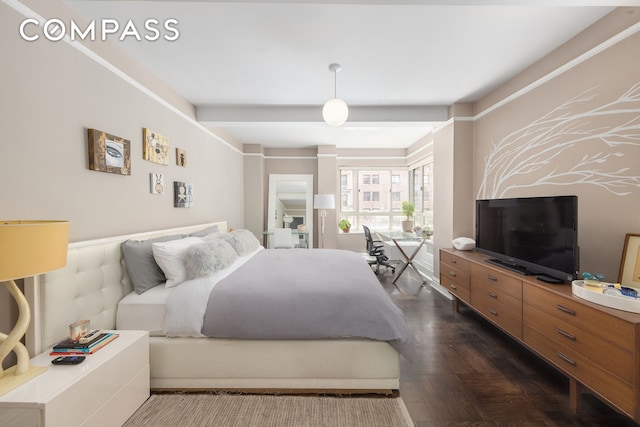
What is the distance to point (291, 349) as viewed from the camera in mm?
1847

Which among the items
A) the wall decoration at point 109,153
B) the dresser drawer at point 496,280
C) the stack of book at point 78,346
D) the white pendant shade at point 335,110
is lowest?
the stack of book at point 78,346

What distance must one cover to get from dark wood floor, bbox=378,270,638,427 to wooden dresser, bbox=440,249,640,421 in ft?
0.63

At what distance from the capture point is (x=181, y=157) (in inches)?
124

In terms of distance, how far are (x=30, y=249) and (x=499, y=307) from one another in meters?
3.20

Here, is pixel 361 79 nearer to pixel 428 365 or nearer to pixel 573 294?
pixel 573 294

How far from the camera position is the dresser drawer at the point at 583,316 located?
4.50 ft

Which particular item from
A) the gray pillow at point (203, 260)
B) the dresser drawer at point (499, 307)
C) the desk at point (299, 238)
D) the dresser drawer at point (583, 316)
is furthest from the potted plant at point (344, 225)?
the dresser drawer at point (583, 316)

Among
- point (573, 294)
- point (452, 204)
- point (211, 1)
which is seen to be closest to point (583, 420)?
point (573, 294)

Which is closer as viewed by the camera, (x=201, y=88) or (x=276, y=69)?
(x=276, y=69)

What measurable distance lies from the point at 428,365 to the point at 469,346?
22.2 inches

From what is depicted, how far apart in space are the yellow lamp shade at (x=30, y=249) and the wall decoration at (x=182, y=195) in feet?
5.87

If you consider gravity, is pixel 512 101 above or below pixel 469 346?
above

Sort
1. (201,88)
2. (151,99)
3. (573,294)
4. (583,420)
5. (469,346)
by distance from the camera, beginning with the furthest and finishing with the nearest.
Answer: (201,88), (151,99), (469,346), (573,294), (583,420)

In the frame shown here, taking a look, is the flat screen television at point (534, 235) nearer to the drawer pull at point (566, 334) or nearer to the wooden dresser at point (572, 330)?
the wooden dresser at point (572, 330)
